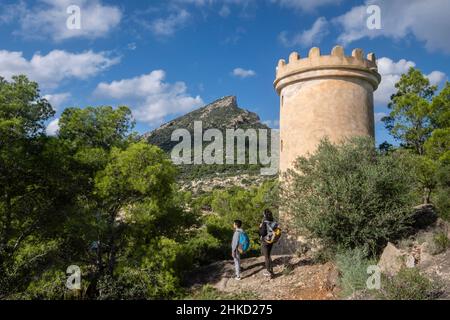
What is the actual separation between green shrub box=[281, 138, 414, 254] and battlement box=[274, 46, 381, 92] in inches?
139

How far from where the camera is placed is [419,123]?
2408cm

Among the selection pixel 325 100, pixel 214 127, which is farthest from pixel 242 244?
pixel 214 127

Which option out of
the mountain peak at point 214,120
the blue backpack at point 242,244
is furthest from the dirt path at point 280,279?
the mountain peak at point 214,120

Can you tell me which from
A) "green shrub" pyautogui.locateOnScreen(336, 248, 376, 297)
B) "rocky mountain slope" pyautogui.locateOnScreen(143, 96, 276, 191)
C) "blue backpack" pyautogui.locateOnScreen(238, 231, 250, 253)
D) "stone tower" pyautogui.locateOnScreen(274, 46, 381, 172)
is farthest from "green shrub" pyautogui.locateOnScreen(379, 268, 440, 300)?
"rocky mountain slope" pyautogui.locateOnScreen(143, 96, 276, 191)

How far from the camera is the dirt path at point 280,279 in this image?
33.5 feet

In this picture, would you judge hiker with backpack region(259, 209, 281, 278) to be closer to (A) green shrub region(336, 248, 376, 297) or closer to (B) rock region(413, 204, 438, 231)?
(A) green shrub region(336, 248, 376, 297)

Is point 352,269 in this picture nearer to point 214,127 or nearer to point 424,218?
point 424,218

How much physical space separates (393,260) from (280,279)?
276 centimetres

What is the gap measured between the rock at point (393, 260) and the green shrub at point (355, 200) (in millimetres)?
463

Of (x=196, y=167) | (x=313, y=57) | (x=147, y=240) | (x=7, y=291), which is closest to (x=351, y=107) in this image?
(x=313, y=57)

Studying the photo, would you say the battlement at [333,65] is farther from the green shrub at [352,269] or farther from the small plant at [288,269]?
the green shrub at [352,269]

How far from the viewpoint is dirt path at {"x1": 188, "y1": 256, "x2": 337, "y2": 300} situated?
10.2 m

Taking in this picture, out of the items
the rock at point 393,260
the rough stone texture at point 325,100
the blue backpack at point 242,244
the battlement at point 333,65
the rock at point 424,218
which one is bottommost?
the rock at point 393,260
